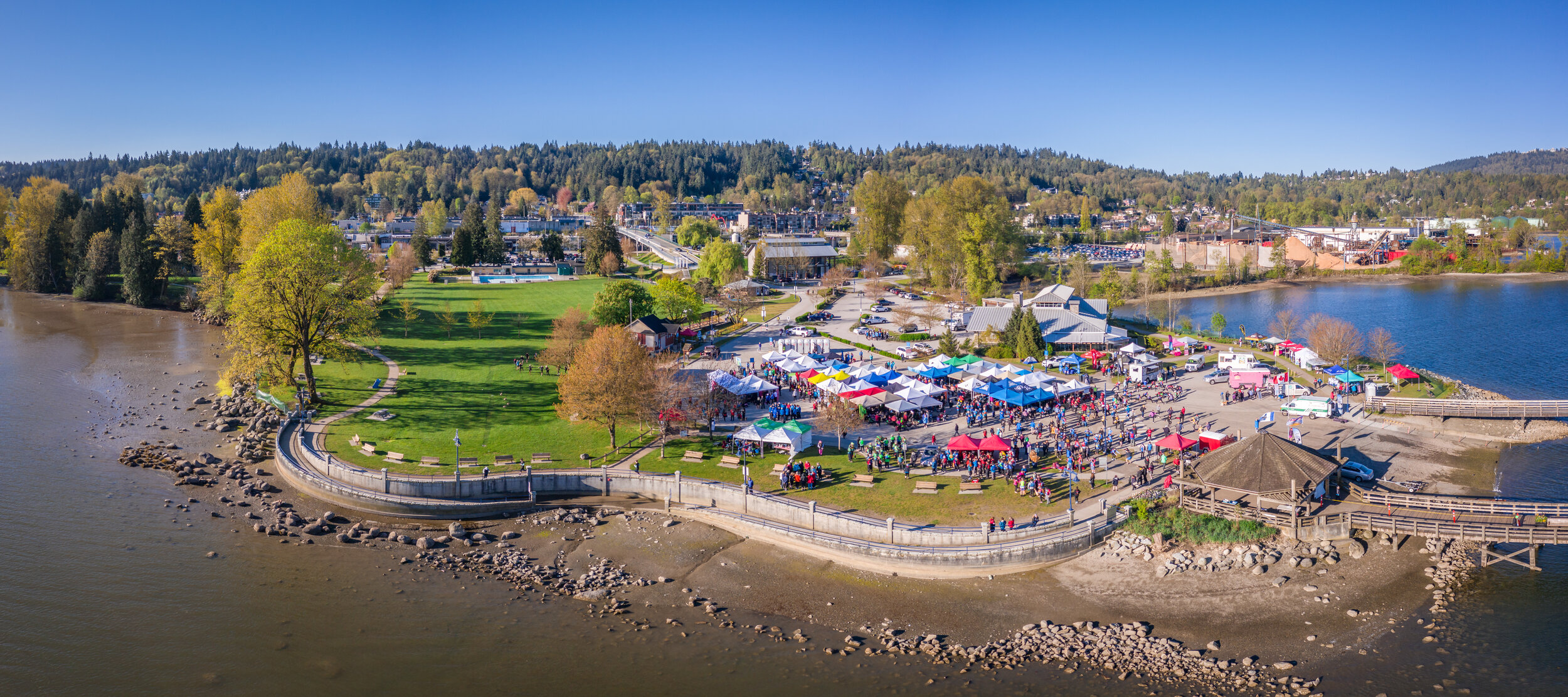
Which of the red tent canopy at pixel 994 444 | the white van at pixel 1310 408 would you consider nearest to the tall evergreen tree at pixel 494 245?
the red tent canopy at pixel 994 444

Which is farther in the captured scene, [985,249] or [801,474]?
[985,249]

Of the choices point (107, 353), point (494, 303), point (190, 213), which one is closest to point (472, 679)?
point (107, 353)

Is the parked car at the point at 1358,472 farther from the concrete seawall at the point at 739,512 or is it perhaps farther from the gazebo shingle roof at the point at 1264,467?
the concrete seawall at the point at 739,512

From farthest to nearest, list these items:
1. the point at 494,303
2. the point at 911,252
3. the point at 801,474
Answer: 1. the point at 911,252
2. the point at 494,303
3. the point at 801,474

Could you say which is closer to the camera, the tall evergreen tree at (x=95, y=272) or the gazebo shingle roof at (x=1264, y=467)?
the gazebo shingle roof at (x=1264, y=467)

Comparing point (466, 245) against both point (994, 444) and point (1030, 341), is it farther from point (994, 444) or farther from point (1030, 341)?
point (994, 444)

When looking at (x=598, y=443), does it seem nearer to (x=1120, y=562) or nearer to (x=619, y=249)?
(x=1120, y=562)

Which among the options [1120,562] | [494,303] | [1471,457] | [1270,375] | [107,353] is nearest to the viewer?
[1120,562]

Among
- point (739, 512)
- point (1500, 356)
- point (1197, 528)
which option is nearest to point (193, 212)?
point (739, 512)
